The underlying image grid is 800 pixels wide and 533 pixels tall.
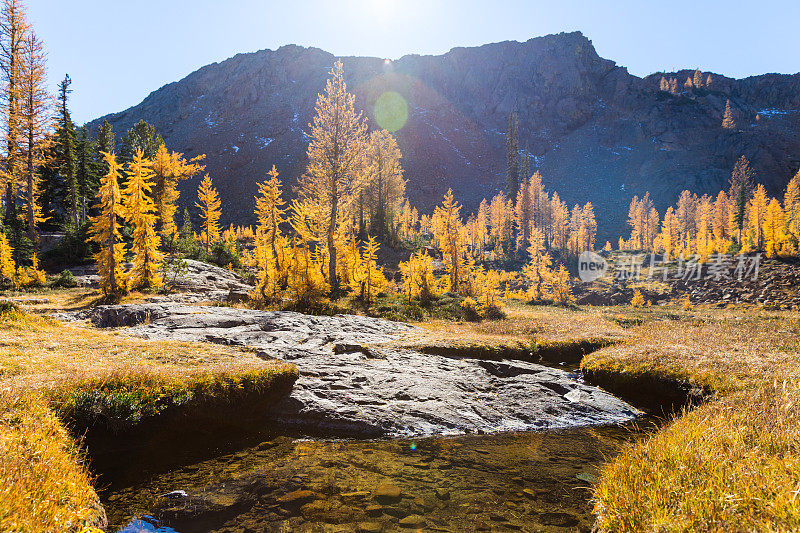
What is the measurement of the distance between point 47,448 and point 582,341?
62.1 feet

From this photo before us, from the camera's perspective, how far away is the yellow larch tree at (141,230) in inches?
866

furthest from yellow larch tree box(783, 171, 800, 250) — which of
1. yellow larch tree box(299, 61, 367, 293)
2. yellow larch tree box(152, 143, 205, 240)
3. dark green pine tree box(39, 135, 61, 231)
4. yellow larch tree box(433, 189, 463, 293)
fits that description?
dark green pine tree box(39, 135, 61, 231)

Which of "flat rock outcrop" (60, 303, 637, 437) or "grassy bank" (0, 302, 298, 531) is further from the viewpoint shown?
"flat rock outcrop" (60, 303, 637, 437)

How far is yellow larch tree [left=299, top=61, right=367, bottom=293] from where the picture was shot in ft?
92.3

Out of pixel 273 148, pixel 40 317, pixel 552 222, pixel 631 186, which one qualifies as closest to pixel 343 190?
pixel 40 317

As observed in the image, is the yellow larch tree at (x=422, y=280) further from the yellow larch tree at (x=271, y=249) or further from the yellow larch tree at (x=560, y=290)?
the yellow larch tree at (x=560, y=290)

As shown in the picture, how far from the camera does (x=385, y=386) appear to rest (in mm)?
10188

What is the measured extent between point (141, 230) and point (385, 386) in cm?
2101

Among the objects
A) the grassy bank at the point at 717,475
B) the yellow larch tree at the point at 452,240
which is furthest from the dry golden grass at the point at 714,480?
the yellow larch tree at the point at 452,240

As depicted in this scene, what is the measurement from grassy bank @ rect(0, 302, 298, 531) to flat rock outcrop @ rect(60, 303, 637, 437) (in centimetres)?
119

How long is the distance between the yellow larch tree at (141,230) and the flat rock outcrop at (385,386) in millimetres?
7670

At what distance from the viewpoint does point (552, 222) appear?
3824 inches

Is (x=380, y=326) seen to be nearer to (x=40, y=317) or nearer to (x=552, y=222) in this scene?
(x=40, y=317)

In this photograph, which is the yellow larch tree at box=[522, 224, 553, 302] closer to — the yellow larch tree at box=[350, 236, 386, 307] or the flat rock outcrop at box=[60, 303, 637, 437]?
the yellow larch tree at box=[350, 236, 386, 307]
